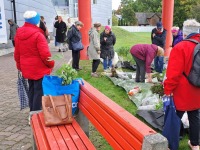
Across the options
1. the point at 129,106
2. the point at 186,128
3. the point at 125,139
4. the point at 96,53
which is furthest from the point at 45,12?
the point at 125,139

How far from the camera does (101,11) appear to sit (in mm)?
43656

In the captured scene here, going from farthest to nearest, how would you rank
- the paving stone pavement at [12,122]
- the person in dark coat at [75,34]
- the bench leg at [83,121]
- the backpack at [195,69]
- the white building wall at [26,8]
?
the white building wall at [26,8] → the person in dark coat at [75,34] → the paving stone pavement at [12,122] → the bench leg at [83,121] → the backpack at [195,69]

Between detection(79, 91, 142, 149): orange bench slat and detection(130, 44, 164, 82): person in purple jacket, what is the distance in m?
4.33

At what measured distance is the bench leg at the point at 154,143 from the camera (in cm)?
179

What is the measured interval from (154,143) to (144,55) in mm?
5720

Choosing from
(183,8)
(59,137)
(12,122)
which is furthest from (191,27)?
(183,8)

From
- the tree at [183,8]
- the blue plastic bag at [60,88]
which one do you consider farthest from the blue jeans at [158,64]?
the tree at [183,8]

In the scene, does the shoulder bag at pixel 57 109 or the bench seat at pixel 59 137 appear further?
the shoulder bag at pixel 57 109

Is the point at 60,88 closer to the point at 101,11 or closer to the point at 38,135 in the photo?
the point at 38,135

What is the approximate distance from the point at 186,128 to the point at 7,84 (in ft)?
17.1

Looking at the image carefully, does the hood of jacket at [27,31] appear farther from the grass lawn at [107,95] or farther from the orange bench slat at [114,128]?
the grass lawn at [107,95]

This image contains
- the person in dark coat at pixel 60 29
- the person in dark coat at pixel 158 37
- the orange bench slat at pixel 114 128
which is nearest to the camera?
the orange bench slat at pixel 114 128

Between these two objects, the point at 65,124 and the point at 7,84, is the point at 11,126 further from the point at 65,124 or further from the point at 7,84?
the point at 7,84

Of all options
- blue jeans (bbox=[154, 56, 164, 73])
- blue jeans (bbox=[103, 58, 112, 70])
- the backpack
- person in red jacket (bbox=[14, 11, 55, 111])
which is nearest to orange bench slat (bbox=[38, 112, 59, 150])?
person in red jacket (bbox=[14, 11, 55, 111])
